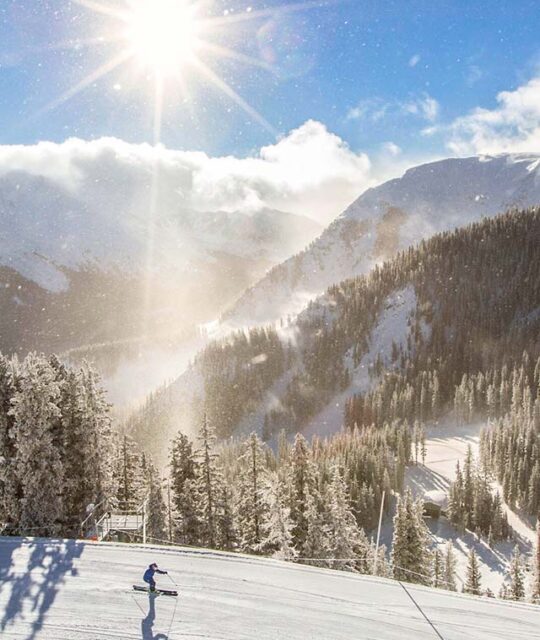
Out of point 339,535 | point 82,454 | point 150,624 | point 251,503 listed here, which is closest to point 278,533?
point 339,535

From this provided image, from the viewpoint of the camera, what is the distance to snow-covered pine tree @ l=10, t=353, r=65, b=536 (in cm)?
2934

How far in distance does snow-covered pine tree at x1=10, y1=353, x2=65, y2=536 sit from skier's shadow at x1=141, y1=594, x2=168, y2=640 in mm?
15271

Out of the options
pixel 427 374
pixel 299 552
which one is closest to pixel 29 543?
pixel 299 552

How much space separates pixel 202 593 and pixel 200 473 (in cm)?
2033

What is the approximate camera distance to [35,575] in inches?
737

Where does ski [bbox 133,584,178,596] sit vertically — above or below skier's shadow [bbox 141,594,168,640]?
above

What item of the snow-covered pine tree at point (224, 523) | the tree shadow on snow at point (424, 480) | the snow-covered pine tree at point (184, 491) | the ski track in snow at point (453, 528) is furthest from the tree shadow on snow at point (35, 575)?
the tree shadow on snow at point (424, 480)

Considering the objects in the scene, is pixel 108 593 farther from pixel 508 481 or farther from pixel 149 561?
pixel 508 481

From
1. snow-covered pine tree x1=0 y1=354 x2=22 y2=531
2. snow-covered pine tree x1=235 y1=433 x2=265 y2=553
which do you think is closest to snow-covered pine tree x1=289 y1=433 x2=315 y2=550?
snow-covered pine tree x1=235 y1=433 x2=265 y2=553

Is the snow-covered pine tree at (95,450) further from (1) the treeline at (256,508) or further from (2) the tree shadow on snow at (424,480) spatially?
(2) the tree shadow on snow at (424,480)

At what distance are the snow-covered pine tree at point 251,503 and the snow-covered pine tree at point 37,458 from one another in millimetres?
13231

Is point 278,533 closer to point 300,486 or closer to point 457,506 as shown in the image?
point 300,486

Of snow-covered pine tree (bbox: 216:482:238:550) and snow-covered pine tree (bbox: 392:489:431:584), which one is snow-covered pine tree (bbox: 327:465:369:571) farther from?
snow-covered pine tree (bbox: 216:482:238:550)

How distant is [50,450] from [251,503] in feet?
49.2
